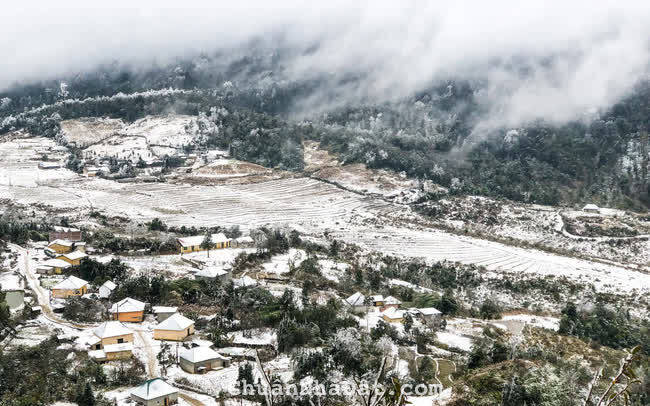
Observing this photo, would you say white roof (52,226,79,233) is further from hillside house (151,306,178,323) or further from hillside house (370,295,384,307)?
hillside house (370,295,384,307)

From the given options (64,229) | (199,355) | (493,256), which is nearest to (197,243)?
(64,229)

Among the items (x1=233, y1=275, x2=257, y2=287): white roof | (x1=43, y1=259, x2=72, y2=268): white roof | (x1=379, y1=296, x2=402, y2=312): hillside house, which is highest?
(x1=43, y1=259, x2=72, y2=268): white roof

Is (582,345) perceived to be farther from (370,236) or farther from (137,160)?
(137,160)

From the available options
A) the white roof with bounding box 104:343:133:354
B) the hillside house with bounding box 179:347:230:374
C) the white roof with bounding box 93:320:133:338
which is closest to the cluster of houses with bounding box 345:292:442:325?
the hillside house with bounding box 179:347:230:374

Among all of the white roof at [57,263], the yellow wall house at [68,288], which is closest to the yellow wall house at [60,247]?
the white roof at [57,263]

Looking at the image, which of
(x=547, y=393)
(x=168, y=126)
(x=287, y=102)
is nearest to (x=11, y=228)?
(x=547, y=393)

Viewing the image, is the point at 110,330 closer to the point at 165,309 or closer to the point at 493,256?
the point at 165,309
